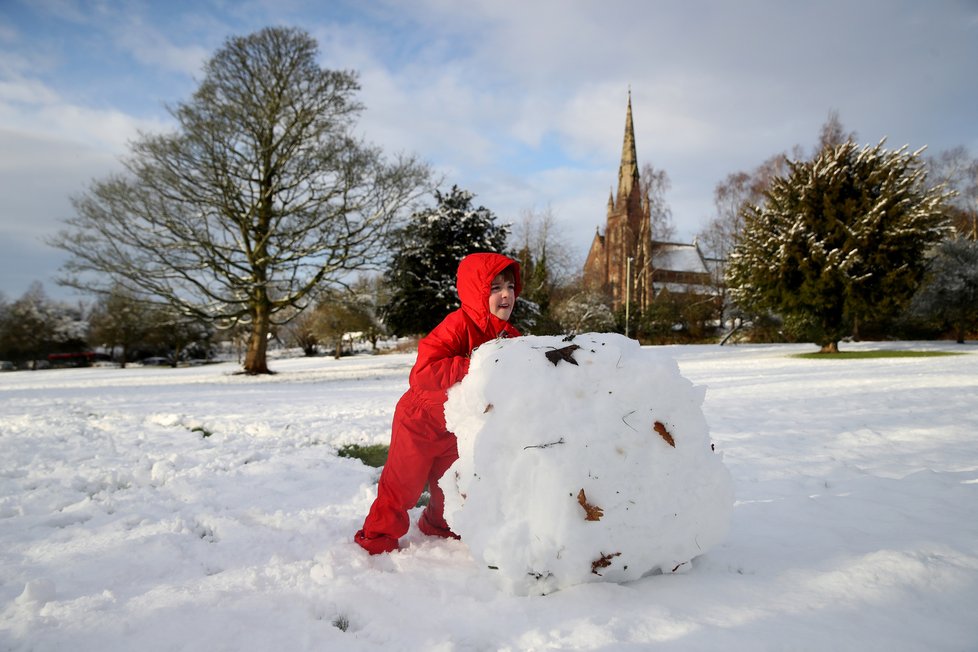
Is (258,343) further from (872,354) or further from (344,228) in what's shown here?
(872,354)

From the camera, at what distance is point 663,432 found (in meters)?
2.12

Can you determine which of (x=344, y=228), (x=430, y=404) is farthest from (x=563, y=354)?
(x=344, y=228)

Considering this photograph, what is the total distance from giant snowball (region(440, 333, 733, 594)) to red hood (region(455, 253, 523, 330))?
545 millimetres

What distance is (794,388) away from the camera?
8.95 m

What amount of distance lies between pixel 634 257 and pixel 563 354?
1543 inches

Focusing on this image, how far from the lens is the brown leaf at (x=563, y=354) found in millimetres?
2162

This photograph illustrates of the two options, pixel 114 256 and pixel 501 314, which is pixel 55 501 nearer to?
pixel 501 314

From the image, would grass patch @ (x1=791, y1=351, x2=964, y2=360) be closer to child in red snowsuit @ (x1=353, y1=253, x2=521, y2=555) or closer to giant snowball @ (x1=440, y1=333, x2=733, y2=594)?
giant snowball @ (x1=440, y1=333, x2=733, y2=594)

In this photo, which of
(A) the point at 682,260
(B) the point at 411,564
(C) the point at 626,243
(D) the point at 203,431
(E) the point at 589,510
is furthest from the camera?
(A) the point at 682,260

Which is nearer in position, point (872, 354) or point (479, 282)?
point (479, 282)

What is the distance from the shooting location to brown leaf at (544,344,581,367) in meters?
2.16

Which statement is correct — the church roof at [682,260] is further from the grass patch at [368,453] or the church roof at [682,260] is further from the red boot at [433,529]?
the red boot at [433,529]

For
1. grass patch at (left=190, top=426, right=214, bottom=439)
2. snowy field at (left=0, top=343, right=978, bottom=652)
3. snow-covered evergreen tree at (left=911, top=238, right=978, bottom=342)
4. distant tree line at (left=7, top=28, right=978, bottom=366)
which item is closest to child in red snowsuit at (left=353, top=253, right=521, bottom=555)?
snowy field at (left=0, top=343, right=978, bottom=652)

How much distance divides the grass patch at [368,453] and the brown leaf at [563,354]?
9.24 ft
